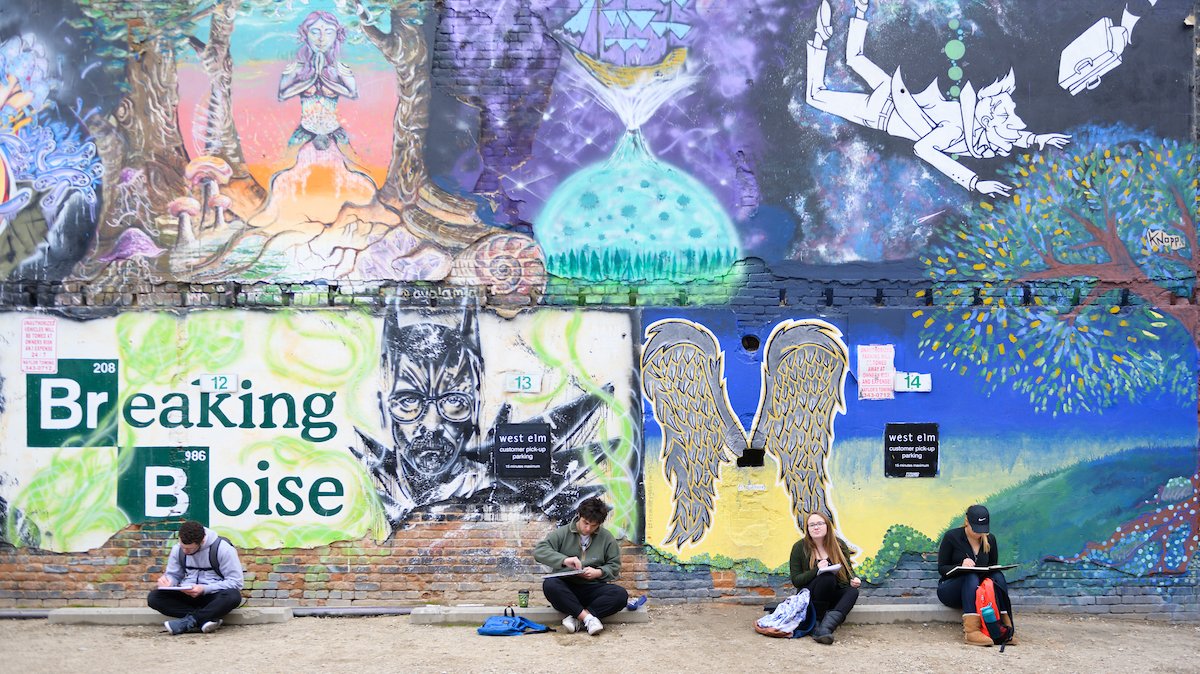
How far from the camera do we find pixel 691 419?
8.71 m

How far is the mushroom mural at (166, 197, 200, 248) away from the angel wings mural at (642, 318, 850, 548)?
4.05 metres

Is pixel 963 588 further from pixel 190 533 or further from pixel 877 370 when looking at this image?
pixel 190 533

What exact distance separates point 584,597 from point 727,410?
200 centimetres

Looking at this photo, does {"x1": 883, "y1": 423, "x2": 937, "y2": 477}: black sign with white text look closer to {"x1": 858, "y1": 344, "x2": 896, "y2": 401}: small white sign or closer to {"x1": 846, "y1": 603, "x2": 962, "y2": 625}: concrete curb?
{"x1": 858, "y1": 344, "x2": 896, "y2": 401}: small white sign

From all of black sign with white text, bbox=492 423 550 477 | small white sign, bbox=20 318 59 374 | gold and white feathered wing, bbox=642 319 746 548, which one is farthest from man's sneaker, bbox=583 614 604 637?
small white sign, bbox=20 318 59 374

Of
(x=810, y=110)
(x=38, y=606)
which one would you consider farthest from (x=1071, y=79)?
(x=38, y=606)

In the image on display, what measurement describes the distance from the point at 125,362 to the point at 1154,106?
364 inches

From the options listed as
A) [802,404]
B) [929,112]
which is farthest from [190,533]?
[929,112]

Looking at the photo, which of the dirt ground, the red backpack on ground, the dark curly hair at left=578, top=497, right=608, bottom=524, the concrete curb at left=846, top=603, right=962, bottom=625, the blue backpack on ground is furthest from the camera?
the concrete curb at left=846, top=603, right=962, bottom=625

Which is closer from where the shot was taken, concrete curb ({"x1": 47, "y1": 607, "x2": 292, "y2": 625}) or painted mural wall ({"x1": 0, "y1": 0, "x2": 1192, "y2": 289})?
concrete curb ({"x1": 47, "y1": 607, "x2": 292, "y2": 625})

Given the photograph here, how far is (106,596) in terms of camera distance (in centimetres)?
863

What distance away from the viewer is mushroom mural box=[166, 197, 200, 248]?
8781 mm

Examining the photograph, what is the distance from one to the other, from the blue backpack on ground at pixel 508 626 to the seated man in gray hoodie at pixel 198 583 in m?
2.01

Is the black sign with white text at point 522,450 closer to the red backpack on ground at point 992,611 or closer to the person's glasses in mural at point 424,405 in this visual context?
the person's glasses in mural at point 424,405
